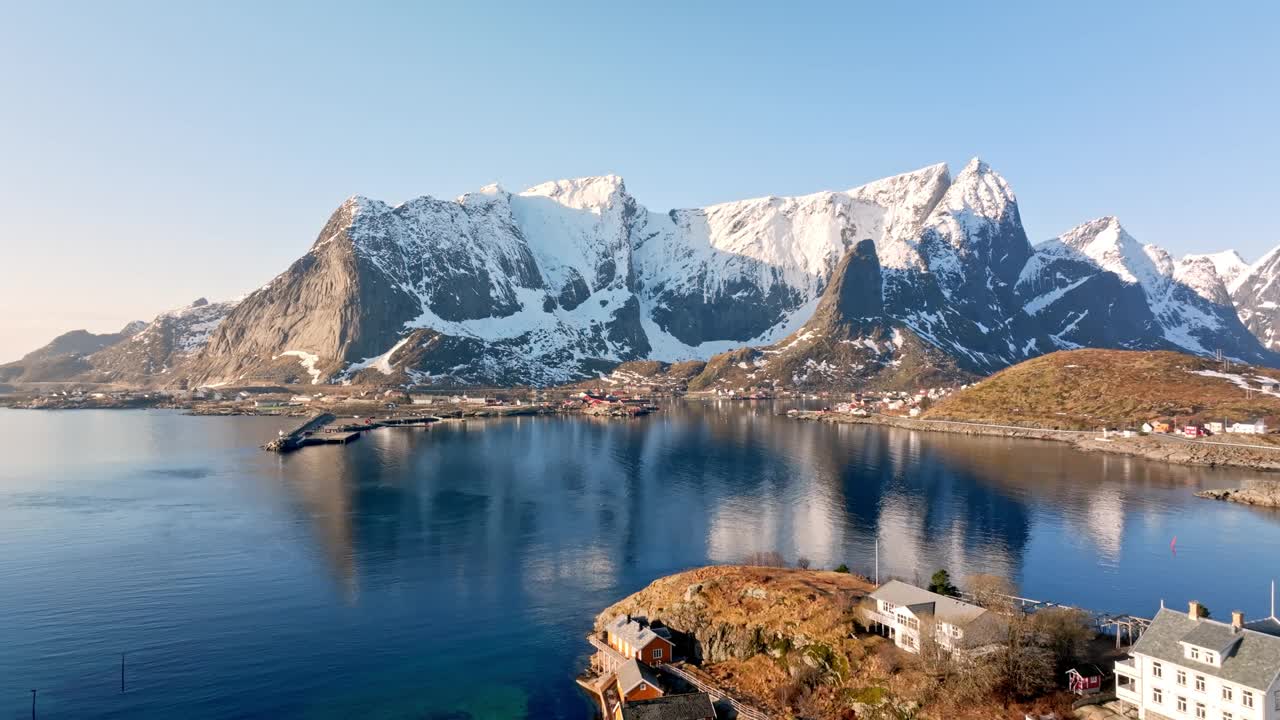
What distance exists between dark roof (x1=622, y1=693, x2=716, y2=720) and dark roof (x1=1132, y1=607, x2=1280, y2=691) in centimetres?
1566

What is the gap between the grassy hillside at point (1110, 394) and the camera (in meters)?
123

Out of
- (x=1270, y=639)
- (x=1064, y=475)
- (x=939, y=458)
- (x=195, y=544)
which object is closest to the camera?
(x=1270, y=639)

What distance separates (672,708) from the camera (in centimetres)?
3100

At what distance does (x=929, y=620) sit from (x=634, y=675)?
12.3m

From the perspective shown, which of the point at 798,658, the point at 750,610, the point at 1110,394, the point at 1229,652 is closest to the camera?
the point at 1229,652

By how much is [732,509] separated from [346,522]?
3389 centimetres

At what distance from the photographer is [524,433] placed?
143 m

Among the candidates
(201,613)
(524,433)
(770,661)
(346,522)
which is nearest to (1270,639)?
(770,661)

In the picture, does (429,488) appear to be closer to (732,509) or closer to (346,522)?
(346,522)

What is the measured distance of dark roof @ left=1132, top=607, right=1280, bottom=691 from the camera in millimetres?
24641

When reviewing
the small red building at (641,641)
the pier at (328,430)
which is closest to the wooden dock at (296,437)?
the pier at (328,430)

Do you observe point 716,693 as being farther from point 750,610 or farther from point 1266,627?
point 1266,627

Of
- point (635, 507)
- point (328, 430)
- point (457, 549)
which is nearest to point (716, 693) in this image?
point (457, 549)

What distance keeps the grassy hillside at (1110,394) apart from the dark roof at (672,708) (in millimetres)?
115778
